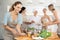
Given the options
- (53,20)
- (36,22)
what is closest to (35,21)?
(36,22)

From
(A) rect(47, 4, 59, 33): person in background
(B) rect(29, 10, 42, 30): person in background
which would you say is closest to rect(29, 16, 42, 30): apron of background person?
(B) rect(29, 10, 42, 30): person in background

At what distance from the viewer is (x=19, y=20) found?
2412 millimetres

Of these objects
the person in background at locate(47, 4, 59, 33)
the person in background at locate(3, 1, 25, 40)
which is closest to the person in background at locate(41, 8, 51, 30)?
the person in background at locate(47, 4, 59, 33)

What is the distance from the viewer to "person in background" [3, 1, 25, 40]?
93.9 inches

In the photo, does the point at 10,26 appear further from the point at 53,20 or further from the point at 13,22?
the point at 53,20

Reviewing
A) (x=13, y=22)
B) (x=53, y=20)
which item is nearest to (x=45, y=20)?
(x=53, y=20)

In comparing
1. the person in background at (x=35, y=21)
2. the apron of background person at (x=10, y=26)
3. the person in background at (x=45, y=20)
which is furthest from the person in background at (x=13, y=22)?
the person in background at (x=45, y=20)

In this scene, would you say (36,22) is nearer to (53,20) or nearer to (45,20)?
(45,20)

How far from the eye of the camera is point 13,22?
7.88 ft

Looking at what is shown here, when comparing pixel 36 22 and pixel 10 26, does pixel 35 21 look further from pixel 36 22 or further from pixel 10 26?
pixel 10 26

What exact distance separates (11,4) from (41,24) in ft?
1.56

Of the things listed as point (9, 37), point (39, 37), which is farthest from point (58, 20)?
point (9, 37)

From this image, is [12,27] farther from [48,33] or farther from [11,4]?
[48,33]

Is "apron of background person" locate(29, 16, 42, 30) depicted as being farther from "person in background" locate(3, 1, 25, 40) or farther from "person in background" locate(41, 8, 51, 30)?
"person in background" locate(3, 1, 25, 40)
